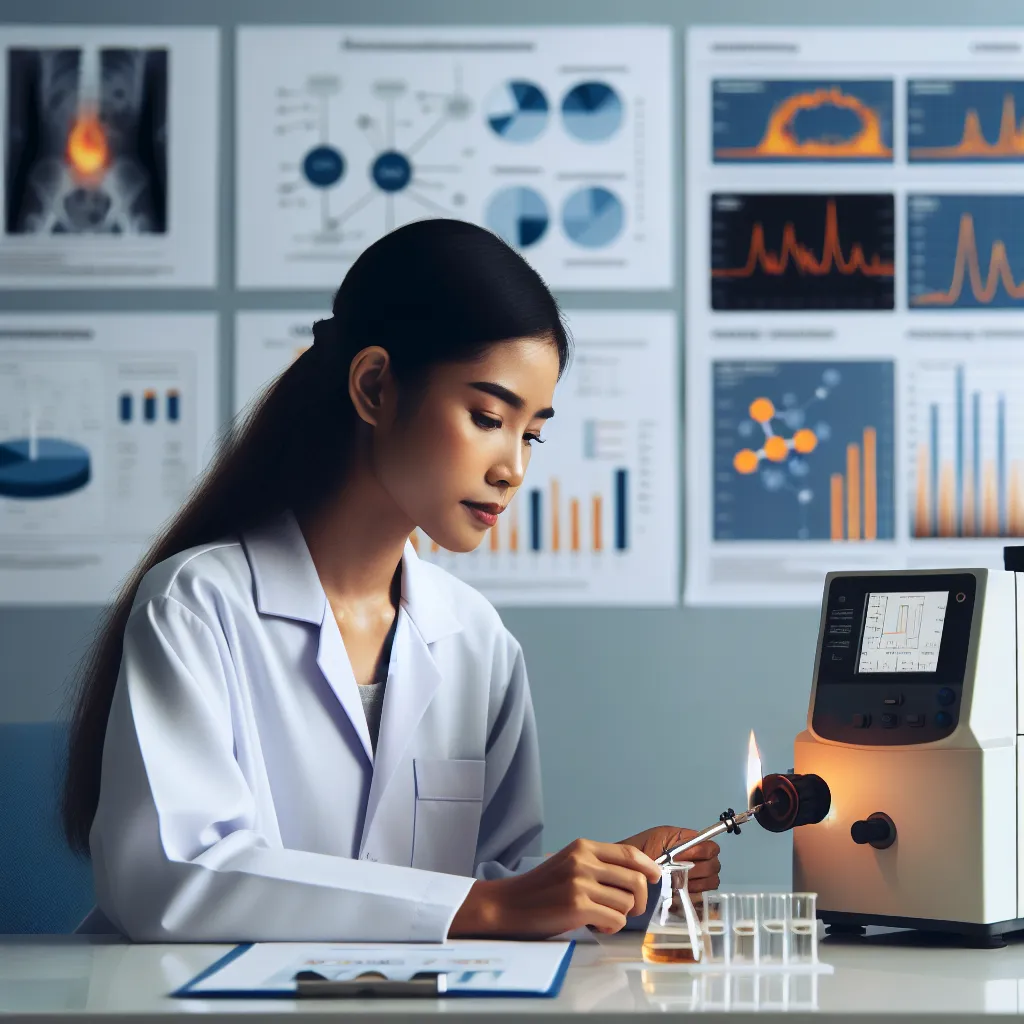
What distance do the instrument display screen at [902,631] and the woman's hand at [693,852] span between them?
0.74 feet

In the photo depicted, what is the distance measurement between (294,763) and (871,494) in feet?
4.33

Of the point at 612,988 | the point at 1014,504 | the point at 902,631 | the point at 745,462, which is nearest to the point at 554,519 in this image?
the point at 745,462

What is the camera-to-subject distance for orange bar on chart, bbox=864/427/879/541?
7.48 feet

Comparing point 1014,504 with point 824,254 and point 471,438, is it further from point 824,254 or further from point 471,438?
point 471,438

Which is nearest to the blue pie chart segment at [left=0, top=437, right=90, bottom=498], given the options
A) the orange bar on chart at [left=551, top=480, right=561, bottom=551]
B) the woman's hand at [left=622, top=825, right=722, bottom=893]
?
the orange bar on chart at [left=551, top=480, right=561, bottom=551]

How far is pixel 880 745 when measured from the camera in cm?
111

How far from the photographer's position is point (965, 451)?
2.28 meters

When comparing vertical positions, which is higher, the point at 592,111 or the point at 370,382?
the point at 592,111

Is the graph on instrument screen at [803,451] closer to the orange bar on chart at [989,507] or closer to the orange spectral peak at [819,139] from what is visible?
the orange bar on chart at [989,507]

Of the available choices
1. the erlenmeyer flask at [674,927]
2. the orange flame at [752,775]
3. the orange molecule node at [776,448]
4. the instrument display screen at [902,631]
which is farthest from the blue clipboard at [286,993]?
the orange molecule node at [776,448]

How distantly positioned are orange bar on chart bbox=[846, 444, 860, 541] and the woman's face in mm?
1091

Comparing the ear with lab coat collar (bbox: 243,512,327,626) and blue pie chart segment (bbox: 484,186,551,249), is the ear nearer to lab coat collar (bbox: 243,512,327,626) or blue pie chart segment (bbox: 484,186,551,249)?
lab coat collar (bbox: 243,512,327,626)

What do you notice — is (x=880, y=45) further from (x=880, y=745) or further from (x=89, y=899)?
(x=89, y=899)

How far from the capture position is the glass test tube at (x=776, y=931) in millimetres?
939
